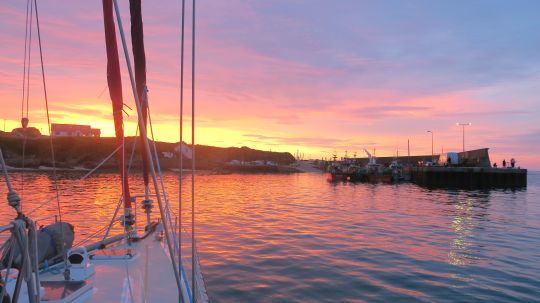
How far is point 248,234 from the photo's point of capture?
22156 millimetres

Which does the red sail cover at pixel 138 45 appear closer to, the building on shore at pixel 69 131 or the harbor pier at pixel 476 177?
the harbor pier at pixel 476 177

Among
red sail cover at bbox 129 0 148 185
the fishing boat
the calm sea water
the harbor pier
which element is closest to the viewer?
the fishing boat

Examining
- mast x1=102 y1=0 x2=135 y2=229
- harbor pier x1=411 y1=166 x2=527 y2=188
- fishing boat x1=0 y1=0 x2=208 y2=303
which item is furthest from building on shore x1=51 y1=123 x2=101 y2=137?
mast x1=102 y1=0 x2=135 y2=229

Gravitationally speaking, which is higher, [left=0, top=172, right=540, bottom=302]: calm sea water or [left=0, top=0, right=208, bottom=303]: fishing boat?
[left=0, top=0, right=208, bottom=303]: fishing boat

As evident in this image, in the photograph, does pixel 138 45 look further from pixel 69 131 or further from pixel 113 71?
pixel 69 131

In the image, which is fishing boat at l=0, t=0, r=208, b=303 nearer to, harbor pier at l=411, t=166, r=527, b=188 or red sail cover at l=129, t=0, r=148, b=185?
red sail cover at l=129, t=0, r=148, b=185

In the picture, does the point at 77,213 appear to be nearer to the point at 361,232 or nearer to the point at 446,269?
the point at 361,232

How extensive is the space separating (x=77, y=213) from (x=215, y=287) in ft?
70.3

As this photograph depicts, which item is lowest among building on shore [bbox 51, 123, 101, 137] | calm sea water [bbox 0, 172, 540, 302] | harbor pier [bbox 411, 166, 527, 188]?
calm sea water [bbox 0, 172, 540, 302]

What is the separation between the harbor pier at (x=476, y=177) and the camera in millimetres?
79188

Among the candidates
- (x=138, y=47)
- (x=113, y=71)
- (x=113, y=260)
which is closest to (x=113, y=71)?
(x=113, y=71)

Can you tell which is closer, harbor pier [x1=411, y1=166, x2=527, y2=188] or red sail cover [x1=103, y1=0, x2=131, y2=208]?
red sail cover [x1=103, y1=0, x2=131, y2=208]

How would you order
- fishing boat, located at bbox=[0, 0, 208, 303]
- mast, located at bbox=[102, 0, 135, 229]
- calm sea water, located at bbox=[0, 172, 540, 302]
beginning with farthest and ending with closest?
calm sea water, located at bbox=[0, 172, 540, 302] → mast, located at bbox=[102, 0, 135, 229] → fishing boat, located at bbox=[0, 0, 208, 303]

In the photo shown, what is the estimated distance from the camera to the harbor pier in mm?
79188
